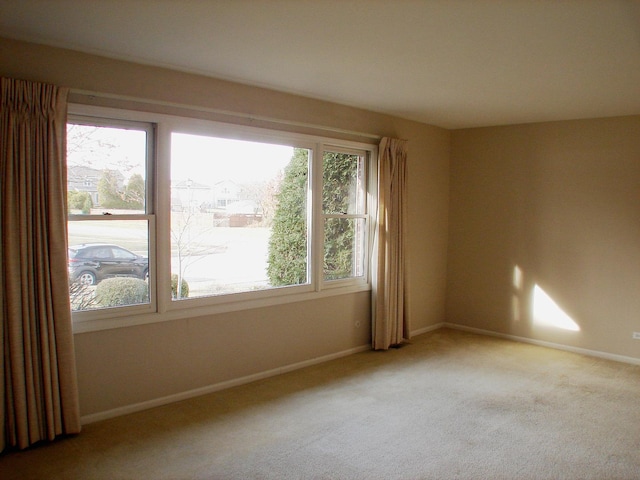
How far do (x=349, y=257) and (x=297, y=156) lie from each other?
4.09 feet

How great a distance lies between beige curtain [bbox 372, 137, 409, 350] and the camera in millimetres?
5070

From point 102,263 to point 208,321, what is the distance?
95 cm

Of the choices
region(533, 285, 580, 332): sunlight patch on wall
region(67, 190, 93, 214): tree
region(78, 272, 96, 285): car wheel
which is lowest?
region(533, 285, 580, 332): sunlight patch on wall

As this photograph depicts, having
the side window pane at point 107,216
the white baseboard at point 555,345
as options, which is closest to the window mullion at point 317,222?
the side window pane at point 107,216

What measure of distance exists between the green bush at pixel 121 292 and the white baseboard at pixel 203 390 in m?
0.76

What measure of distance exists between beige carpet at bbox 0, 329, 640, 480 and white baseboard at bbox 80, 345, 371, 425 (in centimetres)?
7

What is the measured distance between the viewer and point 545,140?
5387mm

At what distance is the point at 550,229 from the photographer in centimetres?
539

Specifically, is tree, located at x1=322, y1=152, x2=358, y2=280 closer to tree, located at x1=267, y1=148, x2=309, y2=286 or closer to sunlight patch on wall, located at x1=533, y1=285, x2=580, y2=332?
tree, located at x1=267, y1=148, x2=309, y2=286

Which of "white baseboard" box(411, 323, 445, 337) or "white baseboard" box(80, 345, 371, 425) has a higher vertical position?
"white baseboard" box(80, 345, 371, 425)

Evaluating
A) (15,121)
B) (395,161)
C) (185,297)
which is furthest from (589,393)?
(15,121)

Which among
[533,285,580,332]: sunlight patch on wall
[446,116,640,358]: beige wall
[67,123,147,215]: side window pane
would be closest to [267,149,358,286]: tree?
[67,123,147,215]: side window pane

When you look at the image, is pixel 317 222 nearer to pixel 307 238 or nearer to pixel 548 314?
Answer: pixel 307 238

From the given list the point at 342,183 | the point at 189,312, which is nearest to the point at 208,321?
the point at 189,312
